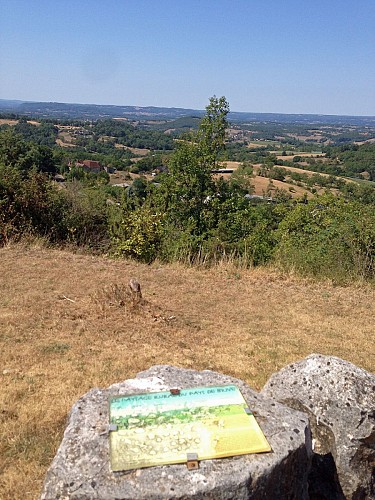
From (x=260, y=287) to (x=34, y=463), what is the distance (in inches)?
220

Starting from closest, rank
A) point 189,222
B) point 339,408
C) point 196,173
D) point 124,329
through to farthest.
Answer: point 339,408 → point 124,329 → point 189,222 → point 196,173

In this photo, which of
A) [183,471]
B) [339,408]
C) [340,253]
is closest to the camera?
[183,471]

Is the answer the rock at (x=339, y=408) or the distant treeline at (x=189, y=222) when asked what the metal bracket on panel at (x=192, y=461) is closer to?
the rock at (x=339, y=408)

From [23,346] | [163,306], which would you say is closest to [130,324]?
[163,306]

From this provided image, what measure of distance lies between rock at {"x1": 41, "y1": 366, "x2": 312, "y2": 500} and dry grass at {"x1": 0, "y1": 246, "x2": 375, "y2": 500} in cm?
90

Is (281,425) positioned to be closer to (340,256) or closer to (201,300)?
(201,300)

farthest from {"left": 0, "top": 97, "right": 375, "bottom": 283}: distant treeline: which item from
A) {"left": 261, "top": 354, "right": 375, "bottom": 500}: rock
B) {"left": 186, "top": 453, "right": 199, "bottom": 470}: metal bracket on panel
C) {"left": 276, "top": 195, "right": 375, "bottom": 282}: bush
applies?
{"left": 186, "top": 453, "right": 199, "bottom": 470}: metal bracket on panel

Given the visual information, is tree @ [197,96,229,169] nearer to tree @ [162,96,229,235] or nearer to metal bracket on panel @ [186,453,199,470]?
tree @ [162,96,229,235]

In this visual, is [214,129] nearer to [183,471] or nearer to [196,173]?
[196,173]

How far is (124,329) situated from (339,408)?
3397 millimetres

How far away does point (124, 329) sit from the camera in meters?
5.94

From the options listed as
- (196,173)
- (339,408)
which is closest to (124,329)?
(339,408)

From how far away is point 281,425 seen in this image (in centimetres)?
279

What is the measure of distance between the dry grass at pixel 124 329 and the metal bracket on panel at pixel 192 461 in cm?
139
